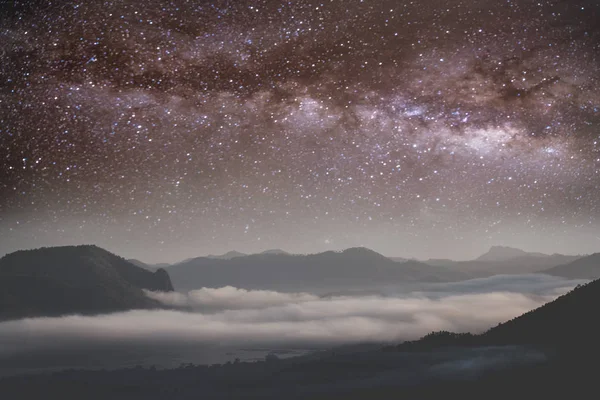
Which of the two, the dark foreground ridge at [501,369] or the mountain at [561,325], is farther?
the mountain at [561,325]

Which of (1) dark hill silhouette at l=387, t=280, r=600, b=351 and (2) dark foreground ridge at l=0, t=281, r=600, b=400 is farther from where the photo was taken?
(1) dark hill silhouette at l=387, t=280, r=600, b=351

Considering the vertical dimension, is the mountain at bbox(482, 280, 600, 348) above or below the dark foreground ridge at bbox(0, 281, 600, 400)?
above

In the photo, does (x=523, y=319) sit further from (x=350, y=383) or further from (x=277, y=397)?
(x=277, y=397)

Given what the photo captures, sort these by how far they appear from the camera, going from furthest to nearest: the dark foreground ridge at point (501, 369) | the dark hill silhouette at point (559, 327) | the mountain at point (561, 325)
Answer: the mountain at point (561, 325) → the dark hill silhouette at point (559, 327) → the dark foreground ridge at point (501, 369)

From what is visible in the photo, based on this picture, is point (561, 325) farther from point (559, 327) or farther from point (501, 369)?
point (501, 369)

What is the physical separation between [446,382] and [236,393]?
273 feet

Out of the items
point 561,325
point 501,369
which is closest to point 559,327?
point 561,325

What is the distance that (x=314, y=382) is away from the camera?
190 m

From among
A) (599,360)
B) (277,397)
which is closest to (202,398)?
(277,397)

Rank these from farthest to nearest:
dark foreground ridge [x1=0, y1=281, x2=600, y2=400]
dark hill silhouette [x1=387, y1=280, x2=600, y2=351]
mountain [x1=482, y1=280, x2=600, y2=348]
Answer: mountain [x1=482, y1=280, x2=600, y2=348] → dark hill silhouette [x1=387, y1=280, x2=600, y2=351] → dark foreground ridge [x1=0, y1=281, x2=600, y2=400]

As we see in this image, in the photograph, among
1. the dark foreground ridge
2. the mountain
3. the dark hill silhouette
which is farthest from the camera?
the mountain

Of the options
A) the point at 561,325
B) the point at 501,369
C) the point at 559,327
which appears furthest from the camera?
the point at 561,325

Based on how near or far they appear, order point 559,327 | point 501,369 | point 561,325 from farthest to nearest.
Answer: point 561,325 < point 559,327 < point 501,369

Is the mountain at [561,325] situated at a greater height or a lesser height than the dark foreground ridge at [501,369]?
greater
